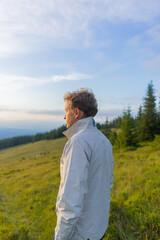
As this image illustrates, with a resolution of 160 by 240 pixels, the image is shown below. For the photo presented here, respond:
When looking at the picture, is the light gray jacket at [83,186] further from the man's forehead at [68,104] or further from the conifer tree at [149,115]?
the conifer tree at [149,115]

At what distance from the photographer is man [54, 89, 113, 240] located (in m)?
1.83

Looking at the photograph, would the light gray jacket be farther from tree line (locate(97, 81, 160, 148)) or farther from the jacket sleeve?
tree line (locate(97, 81, 160, 148))

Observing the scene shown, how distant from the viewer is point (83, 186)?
1.84 m

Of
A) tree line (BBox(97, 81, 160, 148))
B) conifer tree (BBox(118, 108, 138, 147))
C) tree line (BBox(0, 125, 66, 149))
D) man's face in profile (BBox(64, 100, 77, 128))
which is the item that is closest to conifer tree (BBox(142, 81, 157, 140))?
tree line (BBox(97, 81, 160, 148))

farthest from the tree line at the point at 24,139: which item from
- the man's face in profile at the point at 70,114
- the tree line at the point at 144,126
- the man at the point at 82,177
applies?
the man at the point at 82,177

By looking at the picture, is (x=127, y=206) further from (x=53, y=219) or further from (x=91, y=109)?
(x=91, y=109)

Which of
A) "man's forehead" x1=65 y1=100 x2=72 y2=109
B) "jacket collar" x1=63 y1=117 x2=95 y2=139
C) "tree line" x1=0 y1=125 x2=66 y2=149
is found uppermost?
"man's forehead" x1=65 y1=100 x2=72 y2=109

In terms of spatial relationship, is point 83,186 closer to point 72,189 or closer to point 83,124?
point 72,189

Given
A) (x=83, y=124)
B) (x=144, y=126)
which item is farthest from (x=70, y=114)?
(x=144, y=126)

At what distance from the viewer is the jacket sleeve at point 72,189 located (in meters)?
1.80

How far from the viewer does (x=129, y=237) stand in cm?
345

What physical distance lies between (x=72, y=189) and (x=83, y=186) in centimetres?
14

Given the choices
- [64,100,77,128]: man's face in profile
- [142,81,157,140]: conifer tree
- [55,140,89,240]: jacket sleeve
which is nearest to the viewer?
[55,140,89,240]: jacket sleeve

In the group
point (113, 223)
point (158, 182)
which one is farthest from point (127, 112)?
point (113, 223)
